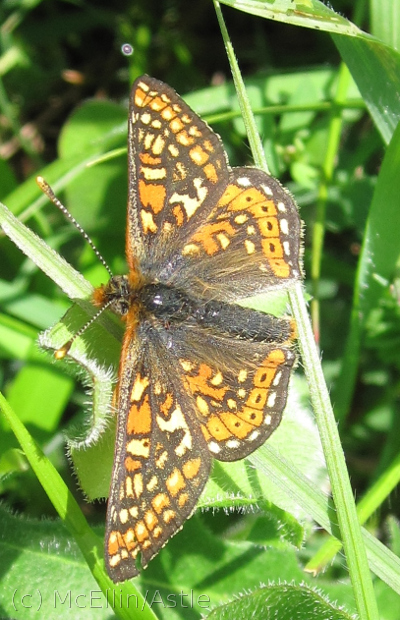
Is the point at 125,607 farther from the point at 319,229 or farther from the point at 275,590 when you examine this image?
the point at 319,229

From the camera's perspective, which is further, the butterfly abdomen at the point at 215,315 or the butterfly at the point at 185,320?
the butterfly abdomen at the point at 215,315

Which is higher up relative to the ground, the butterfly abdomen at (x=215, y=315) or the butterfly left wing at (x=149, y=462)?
the butterfly abdomen at (x=215, y=315)

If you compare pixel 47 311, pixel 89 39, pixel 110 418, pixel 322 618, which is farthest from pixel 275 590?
pixel 89 39

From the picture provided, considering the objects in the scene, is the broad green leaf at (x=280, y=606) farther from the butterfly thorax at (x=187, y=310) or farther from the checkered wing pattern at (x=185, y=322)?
the butterfly thorax at (x=187, y=310)

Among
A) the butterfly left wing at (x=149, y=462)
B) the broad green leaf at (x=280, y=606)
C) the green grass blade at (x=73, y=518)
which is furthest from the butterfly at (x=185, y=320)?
the broad green leaf at (x=280, y=606)

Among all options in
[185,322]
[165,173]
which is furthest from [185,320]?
[165,173]

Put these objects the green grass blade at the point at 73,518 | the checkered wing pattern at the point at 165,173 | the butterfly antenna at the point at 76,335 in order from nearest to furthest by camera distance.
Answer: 1. the butterfly antenna at the point at 76,335
2. the green grass blade at the point at 73,518
3. the checkered wing pattern at the point at 165,173

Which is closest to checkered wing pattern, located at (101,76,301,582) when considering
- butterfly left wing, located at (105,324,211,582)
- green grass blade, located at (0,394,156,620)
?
butterfly left wing, located at (105,324,211,582)
